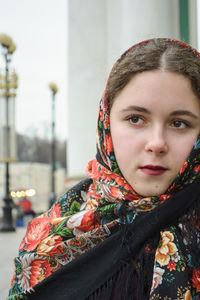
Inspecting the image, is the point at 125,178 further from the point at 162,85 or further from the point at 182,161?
the point at 162,85

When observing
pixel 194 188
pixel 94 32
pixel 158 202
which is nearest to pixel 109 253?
pixel 158 202

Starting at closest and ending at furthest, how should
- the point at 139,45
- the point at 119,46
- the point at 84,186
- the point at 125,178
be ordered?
the point at 125,178 → the point at 139,45 → the point at 84,186 → the point at 119,46

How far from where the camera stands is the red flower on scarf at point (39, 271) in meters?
1.56

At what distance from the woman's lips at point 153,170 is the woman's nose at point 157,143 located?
65 mm

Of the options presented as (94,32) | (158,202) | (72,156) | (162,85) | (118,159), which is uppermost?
(94,32)

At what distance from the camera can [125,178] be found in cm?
140

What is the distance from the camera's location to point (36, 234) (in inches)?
68.0

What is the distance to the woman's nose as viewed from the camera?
Answer: 4.12ft

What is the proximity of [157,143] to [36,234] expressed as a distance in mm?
878

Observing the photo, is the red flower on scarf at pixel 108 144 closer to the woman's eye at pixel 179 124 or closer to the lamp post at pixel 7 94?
the woman's eye at pixel 179 124

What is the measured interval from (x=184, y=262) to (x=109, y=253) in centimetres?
32

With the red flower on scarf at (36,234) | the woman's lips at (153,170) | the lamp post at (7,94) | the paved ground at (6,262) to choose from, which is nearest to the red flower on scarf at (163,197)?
the woman's lips at (153,170)

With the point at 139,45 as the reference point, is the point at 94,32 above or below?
above

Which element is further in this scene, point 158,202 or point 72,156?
point 72,156
